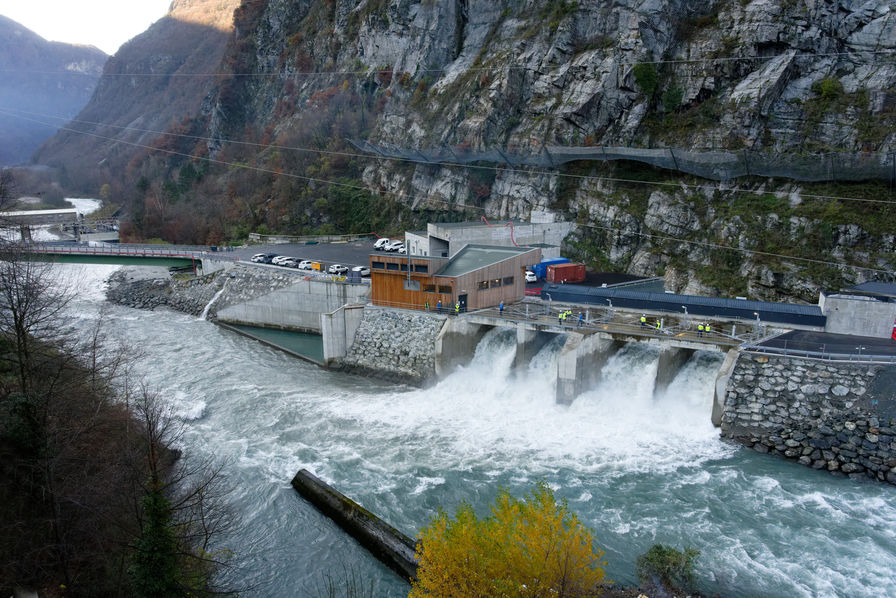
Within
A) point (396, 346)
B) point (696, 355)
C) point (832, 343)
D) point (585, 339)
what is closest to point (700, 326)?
point (696, 355)

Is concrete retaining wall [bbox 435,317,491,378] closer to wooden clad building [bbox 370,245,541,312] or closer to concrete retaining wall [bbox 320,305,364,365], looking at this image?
wooden clad building [bbox 370,245,541,312]

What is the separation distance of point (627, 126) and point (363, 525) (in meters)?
37.6

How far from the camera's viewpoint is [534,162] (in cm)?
4809

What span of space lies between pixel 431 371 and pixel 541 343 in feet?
19.7

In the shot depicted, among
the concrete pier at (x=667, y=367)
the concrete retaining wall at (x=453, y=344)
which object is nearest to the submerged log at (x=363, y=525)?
the concrete retaining wall at (x=453, y=344)

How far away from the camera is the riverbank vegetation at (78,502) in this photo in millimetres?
11812

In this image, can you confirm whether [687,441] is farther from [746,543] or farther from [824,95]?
[824,95]

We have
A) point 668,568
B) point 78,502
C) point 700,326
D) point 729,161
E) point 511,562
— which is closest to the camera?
point 511,562

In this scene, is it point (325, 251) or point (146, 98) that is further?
point (146, 98)

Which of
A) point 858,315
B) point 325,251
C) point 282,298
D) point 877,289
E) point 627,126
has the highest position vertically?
point 627,126

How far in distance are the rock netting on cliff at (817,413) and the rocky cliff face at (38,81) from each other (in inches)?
7250

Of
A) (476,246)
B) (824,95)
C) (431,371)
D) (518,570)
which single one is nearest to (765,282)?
(824,95)

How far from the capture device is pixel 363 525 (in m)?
17.7

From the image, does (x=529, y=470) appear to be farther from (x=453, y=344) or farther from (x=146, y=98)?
(x=146, y=98)
